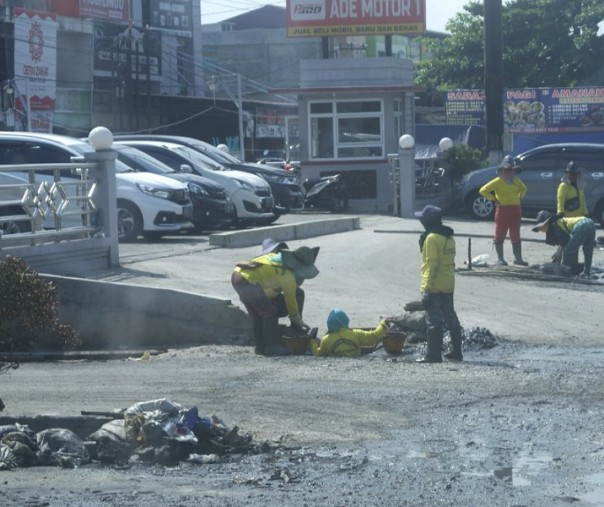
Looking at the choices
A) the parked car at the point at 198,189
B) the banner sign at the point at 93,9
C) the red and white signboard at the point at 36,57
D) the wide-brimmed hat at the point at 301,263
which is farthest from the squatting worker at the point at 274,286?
the banner sign at the point at 93,9

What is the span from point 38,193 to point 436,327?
237 inches

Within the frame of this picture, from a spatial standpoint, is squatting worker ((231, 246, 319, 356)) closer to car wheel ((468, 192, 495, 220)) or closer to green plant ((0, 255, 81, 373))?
green plant ((0, 255, 81, 373))

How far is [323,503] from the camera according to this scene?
6.59m

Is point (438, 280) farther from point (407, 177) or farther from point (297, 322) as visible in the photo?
point (407, 177)

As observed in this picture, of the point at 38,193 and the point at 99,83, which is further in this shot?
the point at 99,83

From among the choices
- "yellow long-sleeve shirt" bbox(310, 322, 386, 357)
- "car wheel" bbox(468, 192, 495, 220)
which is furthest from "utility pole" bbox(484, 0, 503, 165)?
"yellow long-sleeve shirt" bbox(310, 322, 386, 357)

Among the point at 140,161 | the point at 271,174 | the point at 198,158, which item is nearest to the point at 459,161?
the point at 271,174

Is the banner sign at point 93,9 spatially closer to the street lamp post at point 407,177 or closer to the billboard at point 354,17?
the billboard at point 354,17

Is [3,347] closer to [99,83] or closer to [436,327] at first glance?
[436,327]

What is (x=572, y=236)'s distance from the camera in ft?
56.4

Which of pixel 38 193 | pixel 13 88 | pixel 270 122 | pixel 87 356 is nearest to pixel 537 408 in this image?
pixel 87 356

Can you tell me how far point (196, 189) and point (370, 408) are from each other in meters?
12.7

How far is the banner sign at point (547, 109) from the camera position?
1953 inches

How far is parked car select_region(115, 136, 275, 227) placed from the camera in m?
22.9
